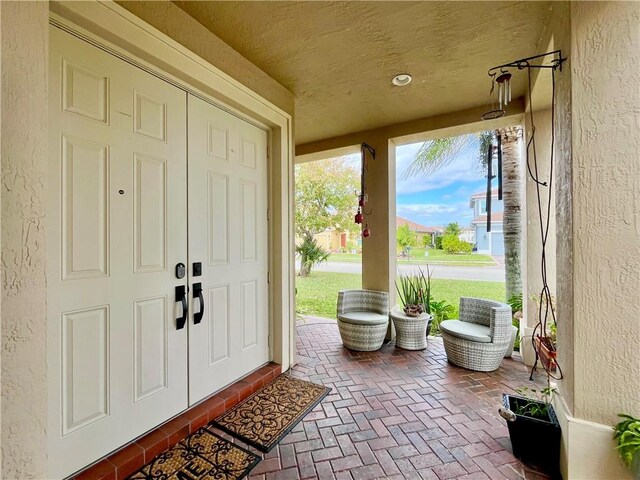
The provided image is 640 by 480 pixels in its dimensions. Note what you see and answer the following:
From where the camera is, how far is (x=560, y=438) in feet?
4.94

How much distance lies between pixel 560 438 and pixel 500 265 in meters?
3.68

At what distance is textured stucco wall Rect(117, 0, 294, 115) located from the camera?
1.64m

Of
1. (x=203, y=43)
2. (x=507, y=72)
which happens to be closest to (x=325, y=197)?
(x=507, y=72)

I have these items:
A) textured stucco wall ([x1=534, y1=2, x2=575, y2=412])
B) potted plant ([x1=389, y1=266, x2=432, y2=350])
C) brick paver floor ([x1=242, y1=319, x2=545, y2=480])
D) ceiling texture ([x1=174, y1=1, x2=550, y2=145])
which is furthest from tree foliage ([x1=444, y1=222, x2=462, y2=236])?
textured stucco wall ([x1=534, y1=2, x2=575, y2=412])

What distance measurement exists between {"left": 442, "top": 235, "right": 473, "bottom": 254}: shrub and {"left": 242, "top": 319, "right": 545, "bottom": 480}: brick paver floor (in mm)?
2351

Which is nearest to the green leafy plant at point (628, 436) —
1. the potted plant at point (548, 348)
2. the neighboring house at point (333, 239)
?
the potted plant at point (548, 348)

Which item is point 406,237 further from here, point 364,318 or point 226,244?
point 226,244

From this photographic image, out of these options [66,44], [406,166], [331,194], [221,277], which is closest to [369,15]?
[66,44]

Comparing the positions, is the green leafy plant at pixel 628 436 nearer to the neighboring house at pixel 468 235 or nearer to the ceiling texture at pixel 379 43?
the ceiling texture at pixel 379 43

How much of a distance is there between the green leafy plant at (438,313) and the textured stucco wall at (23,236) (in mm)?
4055

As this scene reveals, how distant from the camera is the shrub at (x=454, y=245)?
492cm

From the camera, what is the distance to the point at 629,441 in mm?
1230

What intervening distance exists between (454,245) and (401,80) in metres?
3.33

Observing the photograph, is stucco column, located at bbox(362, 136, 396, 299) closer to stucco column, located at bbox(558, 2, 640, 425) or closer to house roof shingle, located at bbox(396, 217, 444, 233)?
house roof shingle, located at bbox(396, 217, 444, 233)
